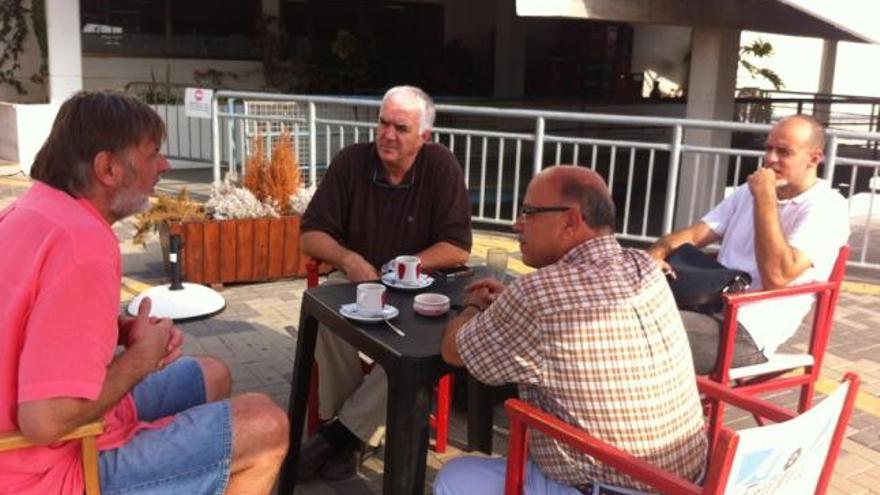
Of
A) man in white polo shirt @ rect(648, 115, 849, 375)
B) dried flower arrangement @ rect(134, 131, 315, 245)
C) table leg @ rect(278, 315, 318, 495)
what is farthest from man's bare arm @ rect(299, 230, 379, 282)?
dried flower arrangement @ rect(134, 131, 315, 245)

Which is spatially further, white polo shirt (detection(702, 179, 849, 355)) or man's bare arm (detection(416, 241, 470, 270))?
man's bare arm (detection(416, 241, 470, 270))

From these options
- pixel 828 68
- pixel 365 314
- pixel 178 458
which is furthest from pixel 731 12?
pixel 828 68

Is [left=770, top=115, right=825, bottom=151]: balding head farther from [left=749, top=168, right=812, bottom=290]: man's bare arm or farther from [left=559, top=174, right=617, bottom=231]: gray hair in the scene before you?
[left=559, top=174, right=617, bottom=231]: gray hair

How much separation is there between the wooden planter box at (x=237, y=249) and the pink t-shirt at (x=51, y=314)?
11.0ft

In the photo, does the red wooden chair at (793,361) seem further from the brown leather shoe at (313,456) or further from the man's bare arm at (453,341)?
the brown leather shoe at (313,456)

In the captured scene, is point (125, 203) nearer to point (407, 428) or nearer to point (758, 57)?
point (407, 428)

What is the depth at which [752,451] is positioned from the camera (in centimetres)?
145

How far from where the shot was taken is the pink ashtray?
2447 millimetres

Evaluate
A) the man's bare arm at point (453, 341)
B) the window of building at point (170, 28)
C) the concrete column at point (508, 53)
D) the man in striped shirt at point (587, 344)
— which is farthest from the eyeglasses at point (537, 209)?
the concrete column at point (508, 53)

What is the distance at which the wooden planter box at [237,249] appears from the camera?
512 centimetres

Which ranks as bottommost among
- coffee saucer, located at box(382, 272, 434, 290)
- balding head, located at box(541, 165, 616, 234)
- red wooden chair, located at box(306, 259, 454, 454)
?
red wooden chair, located at box(306, 259, 454, 454)

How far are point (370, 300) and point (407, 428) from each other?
416mm

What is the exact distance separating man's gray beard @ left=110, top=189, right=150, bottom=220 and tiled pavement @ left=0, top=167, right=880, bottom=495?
1.45 meters

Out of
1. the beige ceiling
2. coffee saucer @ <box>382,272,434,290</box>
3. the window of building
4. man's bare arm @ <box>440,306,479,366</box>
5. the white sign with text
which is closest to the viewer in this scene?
man's bare arm @ <box>440,306,479,366</box>
